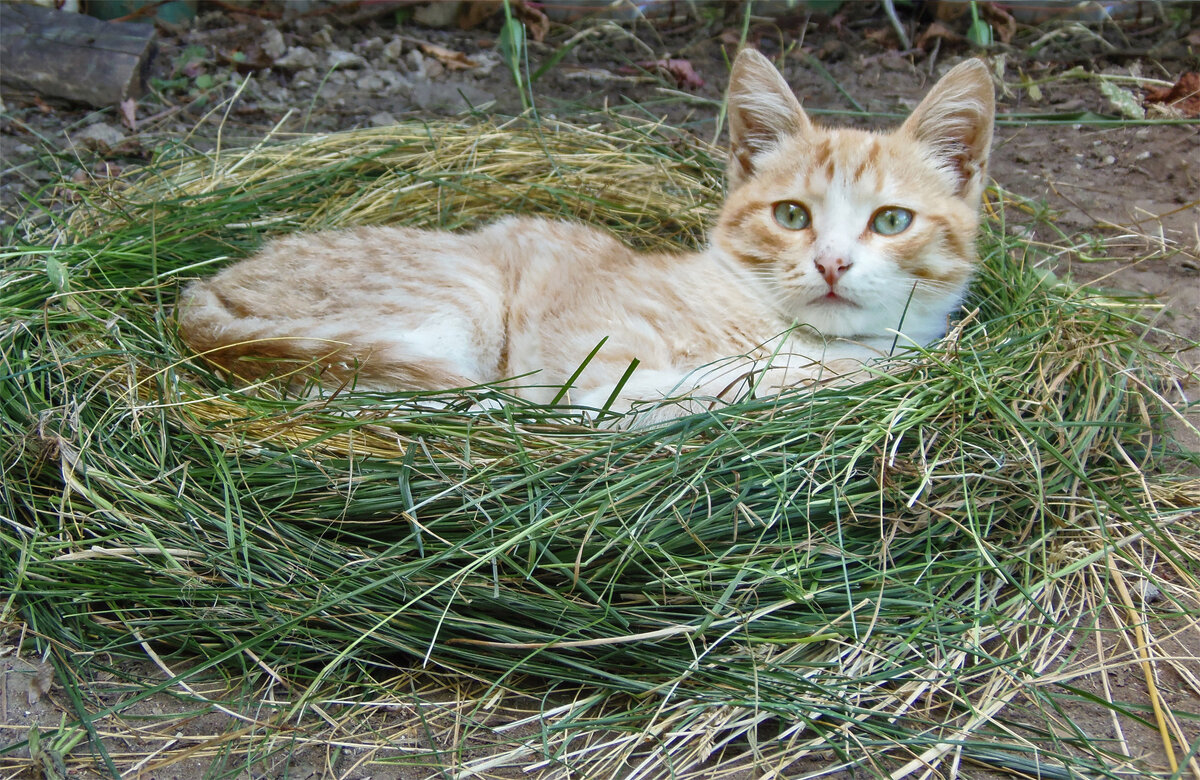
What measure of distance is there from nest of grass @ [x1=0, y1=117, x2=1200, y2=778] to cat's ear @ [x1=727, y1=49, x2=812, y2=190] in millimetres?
1011

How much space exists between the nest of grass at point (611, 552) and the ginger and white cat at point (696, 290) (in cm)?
22

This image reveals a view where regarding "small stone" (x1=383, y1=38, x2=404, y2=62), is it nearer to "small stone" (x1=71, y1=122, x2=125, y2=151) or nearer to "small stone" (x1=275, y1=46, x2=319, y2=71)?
"small stone" (x1=275, y1=46, x2=319, y2=71)

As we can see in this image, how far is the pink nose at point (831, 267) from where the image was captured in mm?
2840

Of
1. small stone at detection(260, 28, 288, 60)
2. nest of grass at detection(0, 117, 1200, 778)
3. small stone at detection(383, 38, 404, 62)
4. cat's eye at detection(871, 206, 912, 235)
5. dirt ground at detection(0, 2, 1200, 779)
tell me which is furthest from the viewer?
small stone at detection(383, 38, 404, 62)

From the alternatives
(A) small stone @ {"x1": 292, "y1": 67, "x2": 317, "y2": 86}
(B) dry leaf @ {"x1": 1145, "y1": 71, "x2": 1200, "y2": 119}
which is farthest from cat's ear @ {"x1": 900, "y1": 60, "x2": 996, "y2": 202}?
(A) small stone @ {"x1": 292, "y1": 67, "x2": 317, "y2": 86}

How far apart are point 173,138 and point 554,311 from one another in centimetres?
264

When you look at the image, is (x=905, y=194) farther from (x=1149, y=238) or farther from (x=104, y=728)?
(x=104, y=728)

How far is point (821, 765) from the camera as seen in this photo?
212 cm

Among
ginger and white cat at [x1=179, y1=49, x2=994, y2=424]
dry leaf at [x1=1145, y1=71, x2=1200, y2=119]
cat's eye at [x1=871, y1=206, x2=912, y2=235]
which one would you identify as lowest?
ginger and white cat at [x1=179, y1=49, x2=994, y2=424]

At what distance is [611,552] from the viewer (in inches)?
94.6

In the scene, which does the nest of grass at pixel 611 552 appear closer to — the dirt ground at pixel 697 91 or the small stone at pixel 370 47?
the dirt ground at pixel 697 91

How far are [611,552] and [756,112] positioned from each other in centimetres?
179

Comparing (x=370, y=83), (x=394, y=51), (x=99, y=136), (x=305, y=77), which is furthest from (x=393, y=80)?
(x=99, y=136)

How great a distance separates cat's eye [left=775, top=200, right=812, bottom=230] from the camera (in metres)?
3.08
